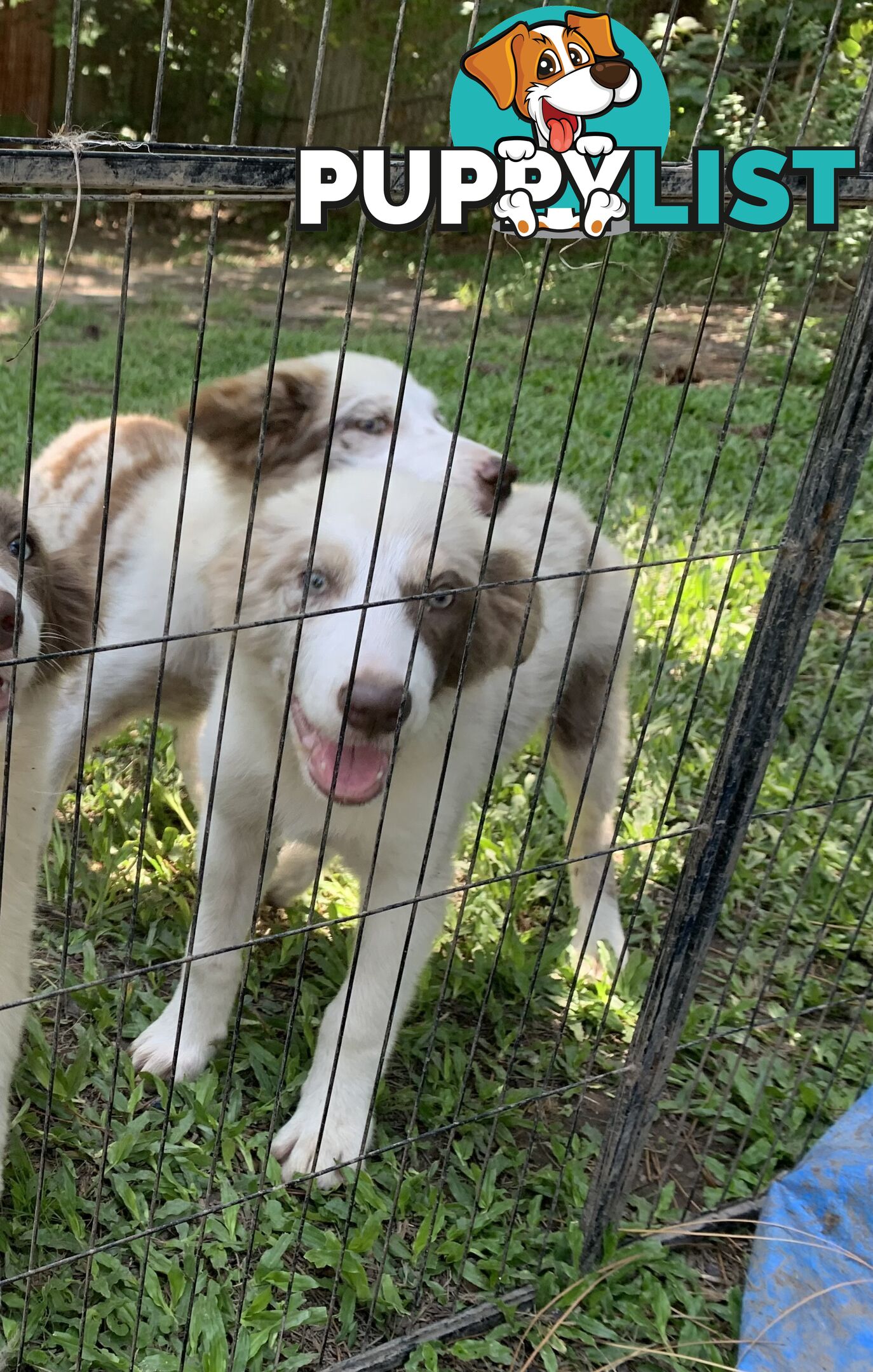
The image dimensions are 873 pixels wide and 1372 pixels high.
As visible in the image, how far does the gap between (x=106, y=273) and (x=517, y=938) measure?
26.6 feet

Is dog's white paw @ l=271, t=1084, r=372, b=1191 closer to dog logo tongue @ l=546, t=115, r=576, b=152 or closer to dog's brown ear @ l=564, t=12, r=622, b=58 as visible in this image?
dog logo tongue @ l=546, t=115, r=576, b=152

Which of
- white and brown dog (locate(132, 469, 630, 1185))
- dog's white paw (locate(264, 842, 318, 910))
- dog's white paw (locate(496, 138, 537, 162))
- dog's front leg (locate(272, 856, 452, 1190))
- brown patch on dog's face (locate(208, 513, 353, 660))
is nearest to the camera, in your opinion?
dog's white paw (locate(496, 138, 537, 162))

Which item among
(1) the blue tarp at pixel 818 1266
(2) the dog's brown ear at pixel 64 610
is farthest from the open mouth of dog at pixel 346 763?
(1) the blue tarp at pixel 818 1266

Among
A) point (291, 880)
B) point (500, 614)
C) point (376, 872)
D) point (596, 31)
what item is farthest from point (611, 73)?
point (291, 880)

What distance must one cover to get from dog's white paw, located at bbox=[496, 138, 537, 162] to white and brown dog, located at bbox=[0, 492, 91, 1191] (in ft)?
3.20

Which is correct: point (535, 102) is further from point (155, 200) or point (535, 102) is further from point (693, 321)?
point (693, 321)

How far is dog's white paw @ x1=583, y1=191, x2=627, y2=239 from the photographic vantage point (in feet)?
5.95

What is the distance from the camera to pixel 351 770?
230 cm

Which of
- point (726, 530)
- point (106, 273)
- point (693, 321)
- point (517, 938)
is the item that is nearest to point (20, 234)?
point (106, 273)

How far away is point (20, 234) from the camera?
1007cm

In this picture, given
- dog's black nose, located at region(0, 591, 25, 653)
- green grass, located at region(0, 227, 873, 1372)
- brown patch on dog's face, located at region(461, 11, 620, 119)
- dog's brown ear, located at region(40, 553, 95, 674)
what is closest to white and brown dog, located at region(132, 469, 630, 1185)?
green grass, located at region(0, 227, 873, 1372)

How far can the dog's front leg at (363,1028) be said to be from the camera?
2666mm

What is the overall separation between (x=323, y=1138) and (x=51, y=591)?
53.4 inches

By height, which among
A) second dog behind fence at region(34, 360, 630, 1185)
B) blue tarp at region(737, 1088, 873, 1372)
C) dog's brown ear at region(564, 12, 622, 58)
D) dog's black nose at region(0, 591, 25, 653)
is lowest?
blue tarp at region(737, 1088, 873, 1372)
